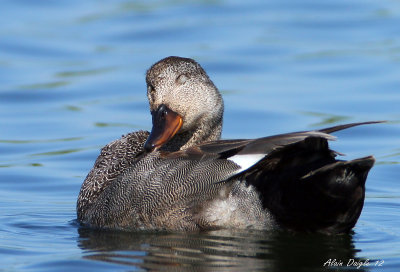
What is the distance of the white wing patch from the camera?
612cm

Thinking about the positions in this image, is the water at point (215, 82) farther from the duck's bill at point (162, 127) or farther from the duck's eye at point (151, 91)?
the duck's eye at point (151, 91)

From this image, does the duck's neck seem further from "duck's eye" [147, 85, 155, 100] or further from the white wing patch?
the white wing patch

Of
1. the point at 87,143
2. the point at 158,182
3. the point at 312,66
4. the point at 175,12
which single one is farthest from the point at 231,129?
the point at 175,12

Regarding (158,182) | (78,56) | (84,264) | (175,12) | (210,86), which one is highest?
(175,12)

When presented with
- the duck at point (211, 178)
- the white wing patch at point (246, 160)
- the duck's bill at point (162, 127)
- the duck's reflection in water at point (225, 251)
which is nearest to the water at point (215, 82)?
the duck's reflection in water at point (225, 251)

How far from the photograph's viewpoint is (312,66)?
14.4m

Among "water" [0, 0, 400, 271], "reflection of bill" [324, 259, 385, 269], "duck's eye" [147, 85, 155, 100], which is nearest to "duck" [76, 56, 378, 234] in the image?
"duck's eye" [147, 85, 155, 100]

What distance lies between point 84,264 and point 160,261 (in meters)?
0.48

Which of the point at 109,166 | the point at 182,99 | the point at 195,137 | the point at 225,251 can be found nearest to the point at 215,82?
the point at 109,166

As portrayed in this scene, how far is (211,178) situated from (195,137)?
3.40 ft

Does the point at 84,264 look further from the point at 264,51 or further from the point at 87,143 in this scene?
the point at 264,51

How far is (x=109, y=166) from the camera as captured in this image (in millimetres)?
7742

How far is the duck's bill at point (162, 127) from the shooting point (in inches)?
282

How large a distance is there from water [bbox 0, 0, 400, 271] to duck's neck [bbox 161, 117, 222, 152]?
3.11ft
